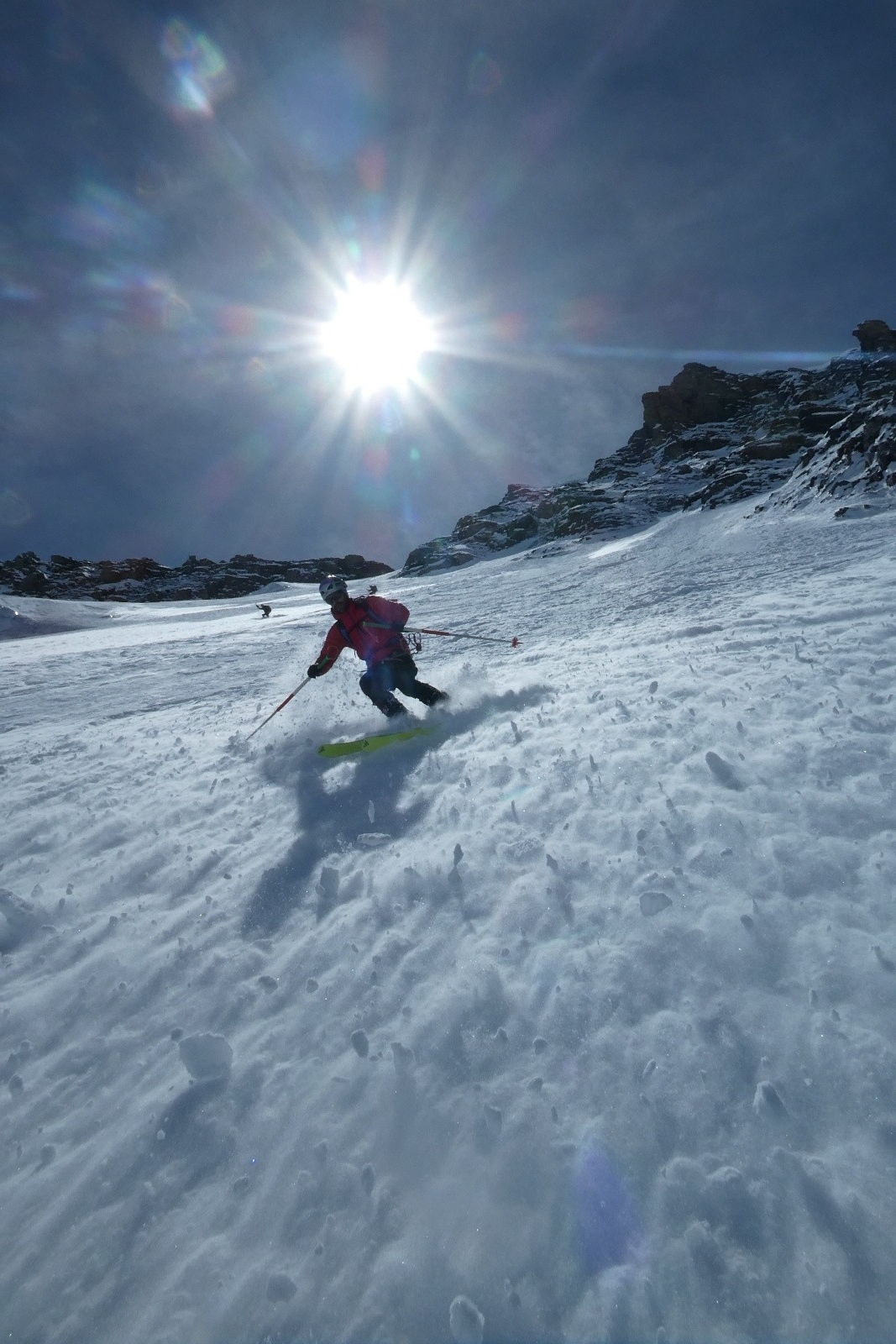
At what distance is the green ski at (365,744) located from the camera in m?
6.05

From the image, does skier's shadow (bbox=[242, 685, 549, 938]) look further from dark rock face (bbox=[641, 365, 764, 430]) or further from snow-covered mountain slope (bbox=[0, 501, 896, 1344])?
dark rock face (bbox=[641, 365, 764, 430])

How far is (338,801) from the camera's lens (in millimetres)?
4988

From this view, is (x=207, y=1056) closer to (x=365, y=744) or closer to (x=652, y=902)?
(x=652, y=902)

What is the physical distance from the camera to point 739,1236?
1.73 meters

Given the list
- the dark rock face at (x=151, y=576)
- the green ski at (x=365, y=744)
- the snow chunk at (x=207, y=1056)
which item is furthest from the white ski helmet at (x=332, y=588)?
the dark rock face at (x=151, y=576)

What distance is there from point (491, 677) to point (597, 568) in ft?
63.2

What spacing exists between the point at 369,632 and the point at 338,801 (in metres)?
2.33

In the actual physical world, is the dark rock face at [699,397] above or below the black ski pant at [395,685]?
above

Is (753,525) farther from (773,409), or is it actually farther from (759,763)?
(773,409)

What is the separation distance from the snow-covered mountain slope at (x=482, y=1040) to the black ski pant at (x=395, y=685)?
1.36 m

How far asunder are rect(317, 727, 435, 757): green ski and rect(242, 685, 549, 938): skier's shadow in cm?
8

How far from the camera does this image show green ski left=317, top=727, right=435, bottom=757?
6.05 metres

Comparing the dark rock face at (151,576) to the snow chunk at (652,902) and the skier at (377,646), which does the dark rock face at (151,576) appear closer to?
the skier at (377,646)

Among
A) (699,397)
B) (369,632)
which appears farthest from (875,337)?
(369,632)
